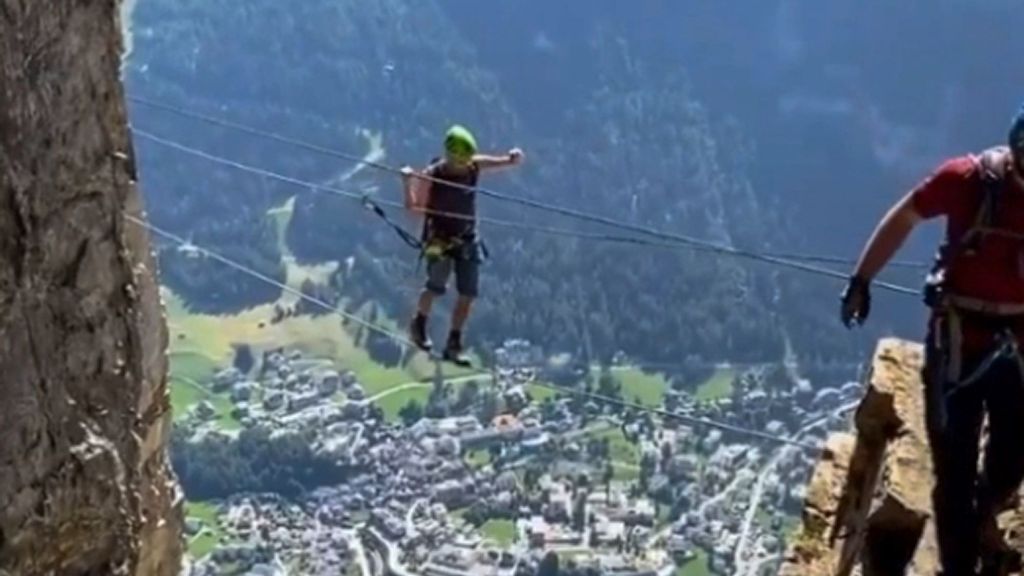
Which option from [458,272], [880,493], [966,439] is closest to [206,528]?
[458,272]

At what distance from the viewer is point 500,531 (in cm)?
4144

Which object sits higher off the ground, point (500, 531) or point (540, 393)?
point (540, 393)

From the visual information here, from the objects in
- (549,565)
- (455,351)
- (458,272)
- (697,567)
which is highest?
(458,272)

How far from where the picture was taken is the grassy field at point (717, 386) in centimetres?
5084

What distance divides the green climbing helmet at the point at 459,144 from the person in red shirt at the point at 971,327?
5298 mm

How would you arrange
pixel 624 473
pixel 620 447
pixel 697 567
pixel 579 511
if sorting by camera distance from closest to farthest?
pixel 697 567 → pixel 579 511 → pixel 624 473 → pixel 620 447

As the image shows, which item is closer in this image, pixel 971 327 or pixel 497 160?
pixel 971 327

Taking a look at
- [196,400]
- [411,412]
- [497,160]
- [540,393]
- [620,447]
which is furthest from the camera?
[540,393]

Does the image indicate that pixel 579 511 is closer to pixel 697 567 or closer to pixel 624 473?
pixel 624 473

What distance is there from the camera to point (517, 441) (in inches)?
1921

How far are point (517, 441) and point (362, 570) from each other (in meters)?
11.0

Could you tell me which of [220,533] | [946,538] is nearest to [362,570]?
[220,533]

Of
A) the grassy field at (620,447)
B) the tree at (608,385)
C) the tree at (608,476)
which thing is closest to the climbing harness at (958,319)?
the tree at (608,476)

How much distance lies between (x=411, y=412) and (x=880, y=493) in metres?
39.2
